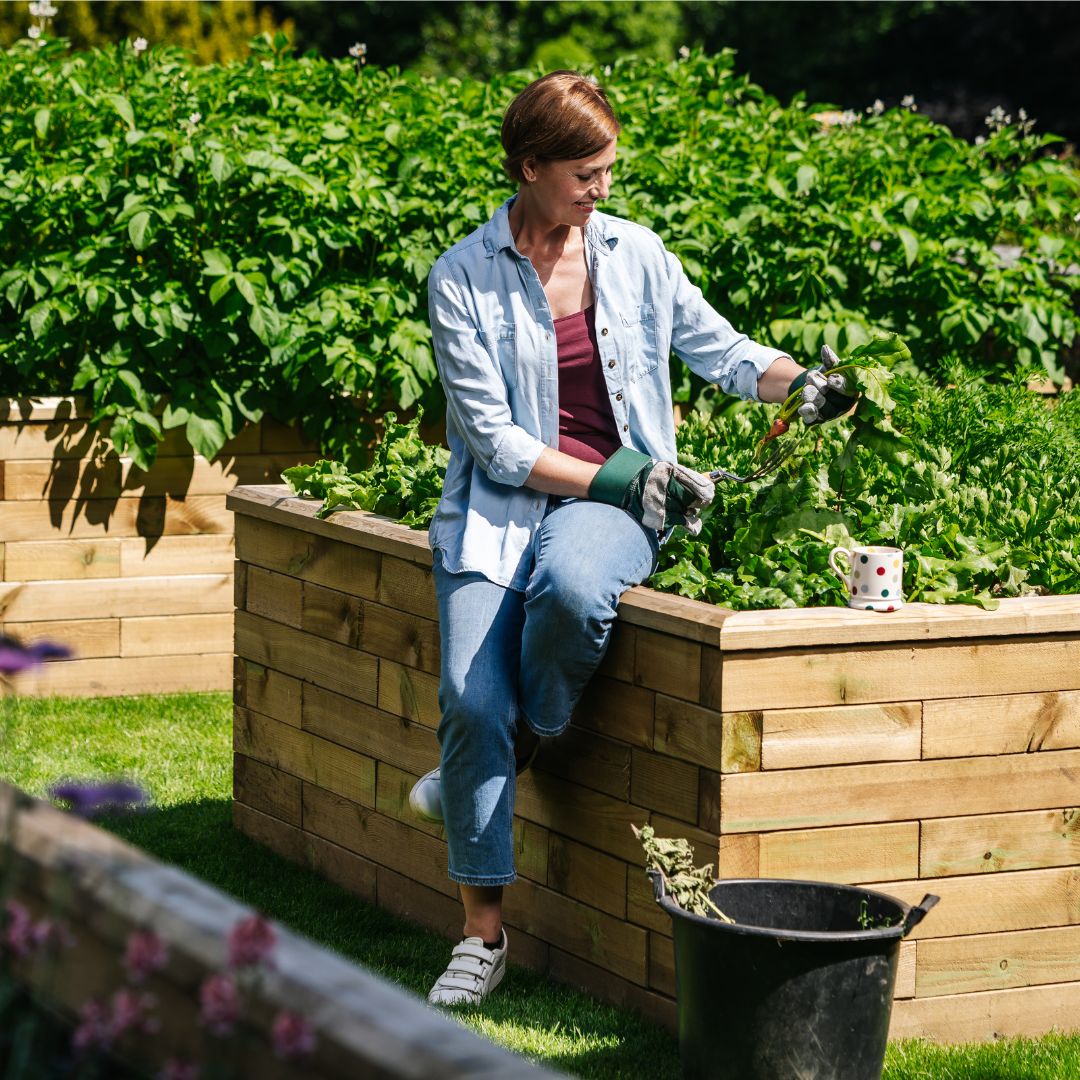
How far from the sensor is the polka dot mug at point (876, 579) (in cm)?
325

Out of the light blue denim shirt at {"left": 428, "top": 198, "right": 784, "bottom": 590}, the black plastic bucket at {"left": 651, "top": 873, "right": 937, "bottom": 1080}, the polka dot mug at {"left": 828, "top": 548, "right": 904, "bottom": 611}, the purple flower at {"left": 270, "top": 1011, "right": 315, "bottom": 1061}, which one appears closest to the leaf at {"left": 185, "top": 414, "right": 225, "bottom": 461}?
the light blue denim shirt at {"left": 428, "top": 198, "right": 784, "bottom": 590}

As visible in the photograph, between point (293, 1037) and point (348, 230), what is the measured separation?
15.8 ft

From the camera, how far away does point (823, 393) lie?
3611 mm

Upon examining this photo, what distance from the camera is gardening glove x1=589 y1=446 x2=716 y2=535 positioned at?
11.1 ft

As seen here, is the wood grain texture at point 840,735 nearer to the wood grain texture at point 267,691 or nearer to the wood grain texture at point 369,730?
the wood grain texture at point 369,730

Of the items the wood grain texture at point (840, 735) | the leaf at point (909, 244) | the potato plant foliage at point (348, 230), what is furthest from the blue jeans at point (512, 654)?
the leaf at point (909, 244)

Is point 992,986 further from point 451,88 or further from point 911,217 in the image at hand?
point 451,88

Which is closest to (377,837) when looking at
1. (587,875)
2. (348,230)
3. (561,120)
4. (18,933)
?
(587,875)

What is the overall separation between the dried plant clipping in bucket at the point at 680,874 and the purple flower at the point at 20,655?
A: 1.49 metres

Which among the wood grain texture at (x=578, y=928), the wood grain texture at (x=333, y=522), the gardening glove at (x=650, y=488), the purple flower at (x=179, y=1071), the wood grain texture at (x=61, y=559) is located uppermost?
the gardening glove at (x=650, y=488)

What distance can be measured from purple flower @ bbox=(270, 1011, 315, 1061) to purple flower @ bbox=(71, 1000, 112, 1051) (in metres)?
0.20

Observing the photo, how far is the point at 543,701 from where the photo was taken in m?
3.42

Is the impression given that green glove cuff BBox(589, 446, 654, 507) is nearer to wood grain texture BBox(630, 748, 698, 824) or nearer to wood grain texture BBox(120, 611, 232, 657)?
wood grain texture BBox(630, 748, 698, 824)

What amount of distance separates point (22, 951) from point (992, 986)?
7.46ft
